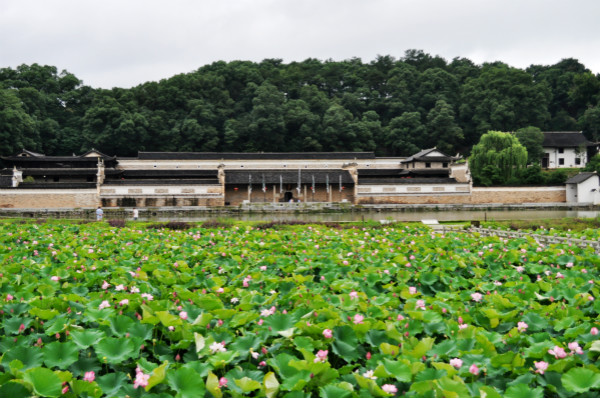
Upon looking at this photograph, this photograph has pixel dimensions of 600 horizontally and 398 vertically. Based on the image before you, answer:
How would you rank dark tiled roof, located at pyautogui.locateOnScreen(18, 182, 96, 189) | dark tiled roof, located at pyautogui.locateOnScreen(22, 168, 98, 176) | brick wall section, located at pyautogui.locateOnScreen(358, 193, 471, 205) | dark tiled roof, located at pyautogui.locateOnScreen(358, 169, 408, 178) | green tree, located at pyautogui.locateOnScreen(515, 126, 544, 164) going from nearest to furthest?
dark tiled roof, located at pyautogui.locateOnScreen(18, 182, 96, 189) < dark tiled roof, located at pyautogui.locateOnScreen(22, 168, 98, 176) < brick wall section, located at pyautogui.locateOnScreen(358, 193, 471, 205) < dark tiled roof, located at pyautogui.locateOnScreen(358, 169, 408, 178) < green tree, located at pyautogui.locateOnScreen(515, 126, 544, 164)

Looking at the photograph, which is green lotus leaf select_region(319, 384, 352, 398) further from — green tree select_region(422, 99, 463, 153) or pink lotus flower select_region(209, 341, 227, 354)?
green tree select_region(422, 99, 463, 153)

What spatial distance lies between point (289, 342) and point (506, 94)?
6366cm

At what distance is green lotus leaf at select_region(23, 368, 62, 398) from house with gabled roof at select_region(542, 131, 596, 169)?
58712mm

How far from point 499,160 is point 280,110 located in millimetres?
25492

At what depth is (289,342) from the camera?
3225 millimetres

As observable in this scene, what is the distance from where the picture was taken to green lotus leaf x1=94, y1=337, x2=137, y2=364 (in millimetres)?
2811

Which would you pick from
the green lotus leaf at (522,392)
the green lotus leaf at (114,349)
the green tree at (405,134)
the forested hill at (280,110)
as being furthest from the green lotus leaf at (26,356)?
the green tree at (405,134)

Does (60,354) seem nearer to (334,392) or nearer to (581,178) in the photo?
(334,392)

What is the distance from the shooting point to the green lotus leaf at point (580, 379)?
8.16 ft

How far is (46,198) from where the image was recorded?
34.8 meters

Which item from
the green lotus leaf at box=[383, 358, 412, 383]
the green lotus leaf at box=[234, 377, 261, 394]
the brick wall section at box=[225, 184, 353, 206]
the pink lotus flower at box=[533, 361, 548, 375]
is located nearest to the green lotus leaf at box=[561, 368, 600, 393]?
the pink lotus flower at box=[533, 361, 548, 375]

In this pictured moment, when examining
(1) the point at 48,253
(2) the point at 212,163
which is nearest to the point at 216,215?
(2) the point at 212,163

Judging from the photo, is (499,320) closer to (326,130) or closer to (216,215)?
(216,215)

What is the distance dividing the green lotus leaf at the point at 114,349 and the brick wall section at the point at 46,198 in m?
35.9
